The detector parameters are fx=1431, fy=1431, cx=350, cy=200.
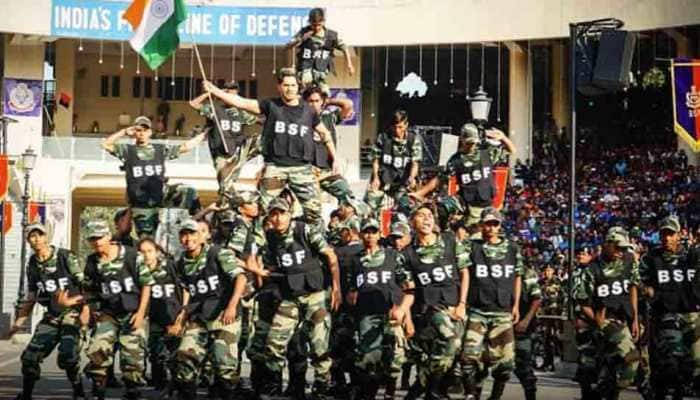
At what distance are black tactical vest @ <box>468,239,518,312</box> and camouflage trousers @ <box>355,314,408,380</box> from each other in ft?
3.08

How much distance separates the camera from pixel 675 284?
1616cm

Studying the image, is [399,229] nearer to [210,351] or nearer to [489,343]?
[489,343]

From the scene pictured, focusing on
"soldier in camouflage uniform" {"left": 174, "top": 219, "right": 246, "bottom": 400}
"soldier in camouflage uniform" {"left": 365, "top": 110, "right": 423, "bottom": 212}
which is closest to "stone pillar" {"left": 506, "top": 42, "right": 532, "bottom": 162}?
"soldier in camouflage uniform" {"left": 365, "top": 110, "right": 423, "bottom": 212}

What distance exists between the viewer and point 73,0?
151ft

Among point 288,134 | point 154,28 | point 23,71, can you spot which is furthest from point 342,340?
point 23,71

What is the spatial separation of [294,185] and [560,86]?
3175cm

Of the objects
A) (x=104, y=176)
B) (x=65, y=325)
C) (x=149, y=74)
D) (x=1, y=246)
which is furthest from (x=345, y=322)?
(x=149, y=74)

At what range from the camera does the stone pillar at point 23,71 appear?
46.9 meters

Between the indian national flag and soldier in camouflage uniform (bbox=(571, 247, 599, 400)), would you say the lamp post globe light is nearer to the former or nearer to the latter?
the indian national flag

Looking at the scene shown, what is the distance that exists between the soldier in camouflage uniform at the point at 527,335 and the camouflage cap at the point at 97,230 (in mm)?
4789

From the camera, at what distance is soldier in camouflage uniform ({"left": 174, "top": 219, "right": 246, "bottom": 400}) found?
15047mm

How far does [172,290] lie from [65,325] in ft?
4.37

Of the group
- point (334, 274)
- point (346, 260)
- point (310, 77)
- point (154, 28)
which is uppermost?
point (154, 28)

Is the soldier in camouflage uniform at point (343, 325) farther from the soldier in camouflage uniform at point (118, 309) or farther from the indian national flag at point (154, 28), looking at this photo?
the indian national flag at point (154, 28)
